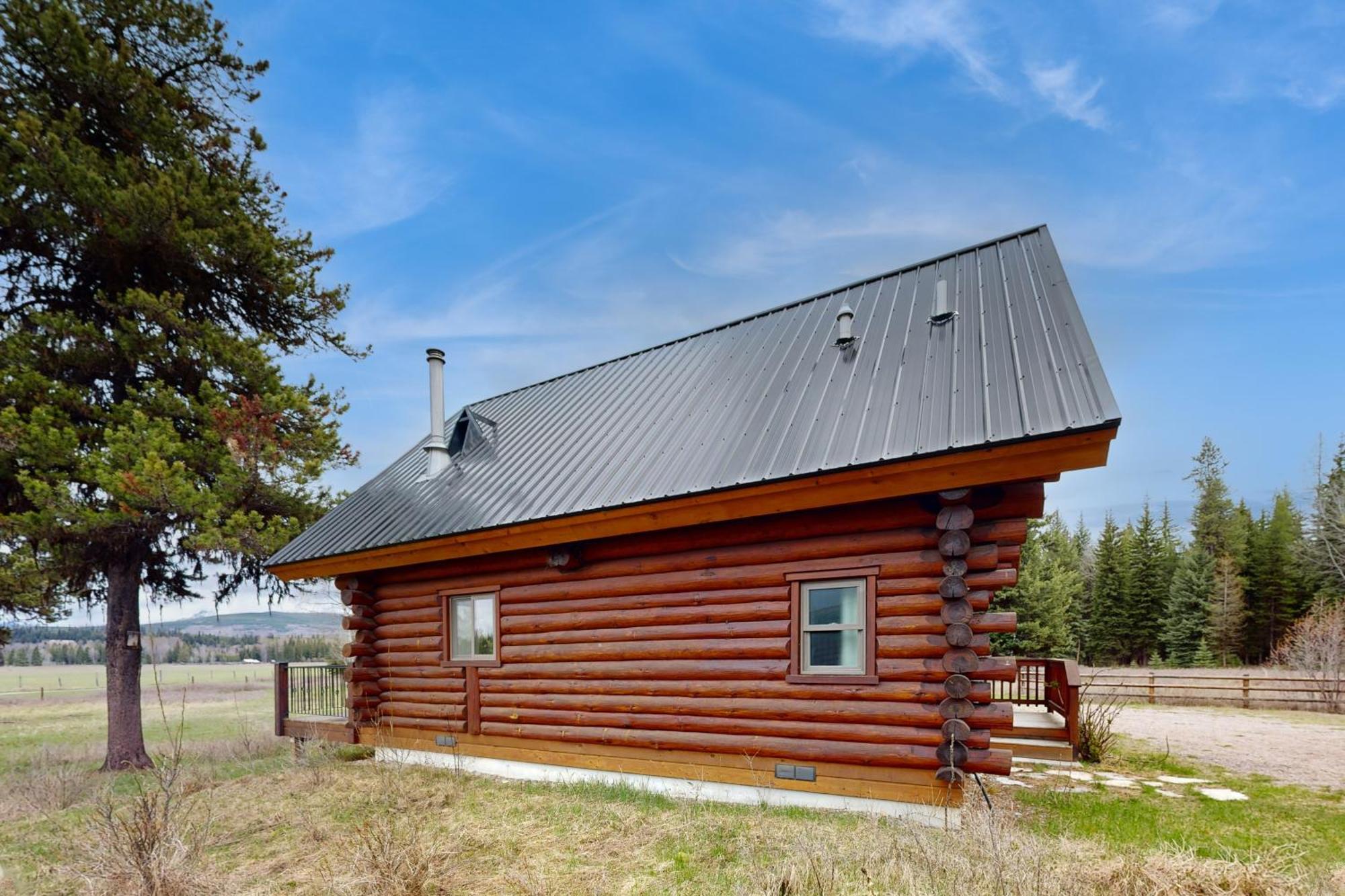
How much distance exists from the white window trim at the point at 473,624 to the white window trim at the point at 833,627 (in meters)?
4.41

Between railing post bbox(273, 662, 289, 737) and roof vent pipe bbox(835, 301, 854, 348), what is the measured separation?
461 inches

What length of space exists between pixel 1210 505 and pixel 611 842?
179ft

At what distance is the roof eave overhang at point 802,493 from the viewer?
534 centimetres

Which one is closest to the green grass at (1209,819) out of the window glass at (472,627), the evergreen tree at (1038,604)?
the window glass at (472,627)

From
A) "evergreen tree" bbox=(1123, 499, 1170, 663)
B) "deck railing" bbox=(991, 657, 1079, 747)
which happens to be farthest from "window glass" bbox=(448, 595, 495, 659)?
"evergreen tree" bbox=(1123, 499, 1170, 663)

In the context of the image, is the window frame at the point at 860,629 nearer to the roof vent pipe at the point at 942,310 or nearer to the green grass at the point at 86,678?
the roof vent pipe at the point at 942,310

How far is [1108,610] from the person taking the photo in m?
37.3

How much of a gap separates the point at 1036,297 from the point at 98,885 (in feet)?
32.8

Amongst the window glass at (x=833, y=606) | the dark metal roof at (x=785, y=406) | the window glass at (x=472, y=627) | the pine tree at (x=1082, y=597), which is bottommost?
the pine tree at (x=1082, y=597)

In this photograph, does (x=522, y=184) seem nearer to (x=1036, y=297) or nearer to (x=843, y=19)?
(x=843, y=19)

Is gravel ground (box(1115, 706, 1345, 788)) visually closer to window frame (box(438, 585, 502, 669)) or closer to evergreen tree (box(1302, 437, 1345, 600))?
window frame (box(438, 585, 502, 669))

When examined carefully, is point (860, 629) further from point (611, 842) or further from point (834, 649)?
point (611, 842)

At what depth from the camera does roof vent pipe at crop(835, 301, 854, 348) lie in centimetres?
867

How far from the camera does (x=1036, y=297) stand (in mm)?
7680
